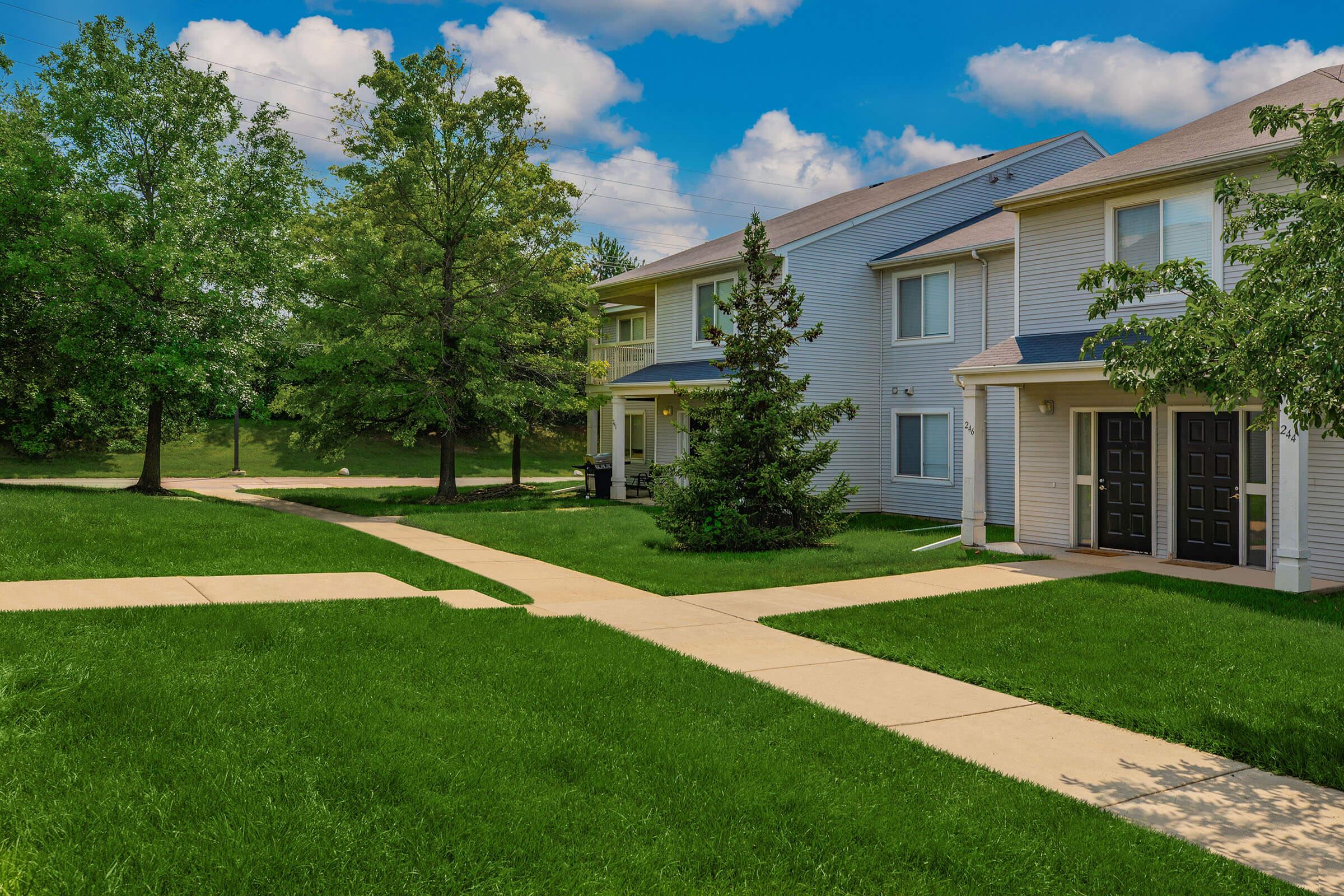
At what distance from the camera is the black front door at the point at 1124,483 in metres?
14.4

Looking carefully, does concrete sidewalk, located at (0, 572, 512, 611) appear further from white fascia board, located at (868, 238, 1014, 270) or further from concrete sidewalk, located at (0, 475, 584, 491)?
concrete sidewalk, located at (0, 475, 584, 491)

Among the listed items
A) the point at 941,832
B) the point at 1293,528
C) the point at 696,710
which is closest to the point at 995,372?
the point at 1293,528

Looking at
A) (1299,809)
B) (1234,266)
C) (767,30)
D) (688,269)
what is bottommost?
(1299,809)

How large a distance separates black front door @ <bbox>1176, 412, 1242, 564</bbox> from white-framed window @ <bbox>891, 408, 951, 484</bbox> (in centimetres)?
631

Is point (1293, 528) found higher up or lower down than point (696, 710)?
higher up

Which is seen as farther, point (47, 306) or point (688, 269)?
point (688, 269)

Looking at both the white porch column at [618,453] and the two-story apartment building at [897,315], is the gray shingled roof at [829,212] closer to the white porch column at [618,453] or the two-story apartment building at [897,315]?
the two-story apartment building at [897,315]

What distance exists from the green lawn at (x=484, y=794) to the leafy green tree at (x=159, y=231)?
51.1 feet

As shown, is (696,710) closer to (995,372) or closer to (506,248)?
(995,372)

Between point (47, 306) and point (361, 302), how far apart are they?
6501 millimetres

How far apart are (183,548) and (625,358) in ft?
53.5

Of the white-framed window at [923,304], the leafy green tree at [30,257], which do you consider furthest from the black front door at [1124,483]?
the leafy green tree at [30,257]

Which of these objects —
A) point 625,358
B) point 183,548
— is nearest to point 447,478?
point 625,358

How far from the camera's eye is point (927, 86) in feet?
67.0
